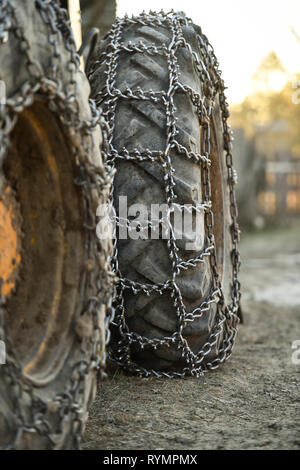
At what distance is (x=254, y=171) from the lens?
1350 centimetres

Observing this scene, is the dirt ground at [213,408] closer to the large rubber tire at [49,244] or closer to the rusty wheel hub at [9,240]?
the large rubber tire at [49,244]

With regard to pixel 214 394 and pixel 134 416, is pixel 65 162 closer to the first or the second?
pixel 134 416

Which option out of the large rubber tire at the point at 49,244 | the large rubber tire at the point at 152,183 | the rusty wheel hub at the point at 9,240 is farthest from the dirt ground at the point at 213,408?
the rusty wheel hub at the point at 9,240

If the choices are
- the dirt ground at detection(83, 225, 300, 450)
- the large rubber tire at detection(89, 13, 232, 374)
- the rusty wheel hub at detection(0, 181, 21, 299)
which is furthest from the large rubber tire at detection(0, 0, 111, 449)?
the large rubber tire at detection(89, 13, 232, 374)

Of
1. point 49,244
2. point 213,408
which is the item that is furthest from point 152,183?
point 213,408

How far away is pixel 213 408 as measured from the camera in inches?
77.0

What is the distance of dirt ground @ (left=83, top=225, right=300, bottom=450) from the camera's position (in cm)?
164

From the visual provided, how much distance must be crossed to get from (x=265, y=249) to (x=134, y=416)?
8.01m

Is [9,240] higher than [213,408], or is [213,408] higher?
[9,240]

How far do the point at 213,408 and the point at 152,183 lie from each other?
0.80 m

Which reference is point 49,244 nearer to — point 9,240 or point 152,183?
point 9,240
